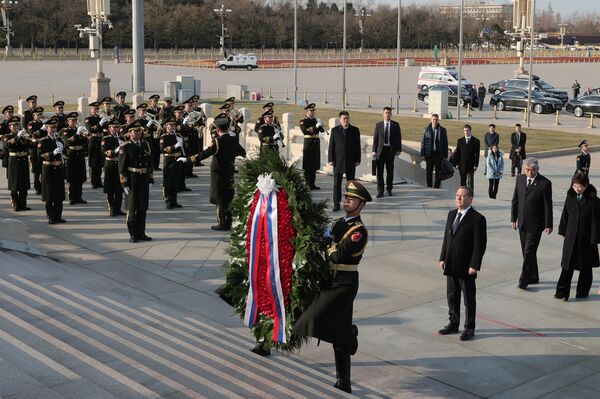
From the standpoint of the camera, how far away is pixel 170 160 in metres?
16.0

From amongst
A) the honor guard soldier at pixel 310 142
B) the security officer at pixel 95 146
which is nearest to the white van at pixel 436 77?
the honor guard soldier at pixel 310 142

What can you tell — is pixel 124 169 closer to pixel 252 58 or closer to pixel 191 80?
pixel 191 80

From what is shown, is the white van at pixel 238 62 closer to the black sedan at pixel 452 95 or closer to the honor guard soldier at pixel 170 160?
the black sedan at pixel 452 95

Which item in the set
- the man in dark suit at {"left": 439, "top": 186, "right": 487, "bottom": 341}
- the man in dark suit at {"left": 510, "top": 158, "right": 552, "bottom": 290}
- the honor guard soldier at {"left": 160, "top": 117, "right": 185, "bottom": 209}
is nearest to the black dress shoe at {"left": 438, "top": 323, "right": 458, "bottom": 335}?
the man in dark suit at {"left": 439, "top": 186, "right": 487, "bottom": 341}

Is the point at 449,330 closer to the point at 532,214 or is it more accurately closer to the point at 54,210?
the point at 532,214

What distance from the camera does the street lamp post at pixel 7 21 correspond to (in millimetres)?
73338

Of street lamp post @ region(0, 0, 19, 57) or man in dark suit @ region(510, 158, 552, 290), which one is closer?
man in dark suit @ region(510, 158, 552, 290)

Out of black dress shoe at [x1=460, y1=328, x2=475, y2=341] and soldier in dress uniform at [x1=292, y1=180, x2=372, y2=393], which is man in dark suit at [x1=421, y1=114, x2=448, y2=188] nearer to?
black dress shoe at [x1=460, y1=328, x2=475, y2=341]

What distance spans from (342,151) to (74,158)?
5.06 metres

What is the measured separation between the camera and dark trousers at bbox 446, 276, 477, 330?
356 inches

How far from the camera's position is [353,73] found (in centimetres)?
7012

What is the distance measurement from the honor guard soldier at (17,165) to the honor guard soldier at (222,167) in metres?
3.61

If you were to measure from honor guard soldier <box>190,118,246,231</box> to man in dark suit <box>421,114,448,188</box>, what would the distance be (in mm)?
4983

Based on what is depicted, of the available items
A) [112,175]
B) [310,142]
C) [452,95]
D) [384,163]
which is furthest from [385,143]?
[452,95]
